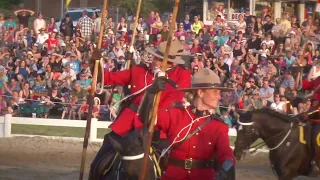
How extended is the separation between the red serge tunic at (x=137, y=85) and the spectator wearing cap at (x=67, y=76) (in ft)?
42.7

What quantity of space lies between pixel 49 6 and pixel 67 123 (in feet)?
90.9

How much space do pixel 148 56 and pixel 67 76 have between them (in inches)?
153

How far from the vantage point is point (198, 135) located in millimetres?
6410

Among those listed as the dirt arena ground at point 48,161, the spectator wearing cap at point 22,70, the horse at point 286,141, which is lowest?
the dirt arena ground at point 48,161

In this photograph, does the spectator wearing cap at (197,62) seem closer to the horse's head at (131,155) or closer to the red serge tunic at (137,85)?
the red serge tunic at (137,85)

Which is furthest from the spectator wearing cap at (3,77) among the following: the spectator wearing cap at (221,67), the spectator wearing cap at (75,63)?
the spectator wearing cap at (221,67)

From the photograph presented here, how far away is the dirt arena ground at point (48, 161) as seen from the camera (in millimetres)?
14235

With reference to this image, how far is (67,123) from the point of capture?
1808cm

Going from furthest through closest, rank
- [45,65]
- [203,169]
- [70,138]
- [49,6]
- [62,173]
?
[49,6]
[45,65]
[70,138]
[62,173]
[203,169]

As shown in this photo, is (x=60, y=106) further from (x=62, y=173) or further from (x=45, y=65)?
(x=62, y=173)

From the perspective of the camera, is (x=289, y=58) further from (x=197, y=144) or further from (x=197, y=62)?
(x=197, y=144)

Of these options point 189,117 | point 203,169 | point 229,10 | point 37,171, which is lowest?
point 37,171

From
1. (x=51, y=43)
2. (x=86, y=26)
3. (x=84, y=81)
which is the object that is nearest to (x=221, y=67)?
(x=84, y=81)

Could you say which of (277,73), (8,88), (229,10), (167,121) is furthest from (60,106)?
(167,121)
